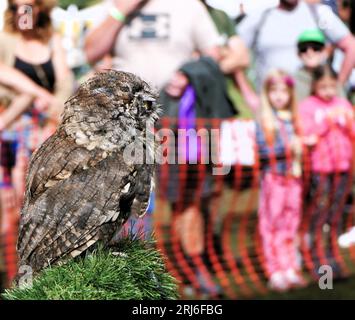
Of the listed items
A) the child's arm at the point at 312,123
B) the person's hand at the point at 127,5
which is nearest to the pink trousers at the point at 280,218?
the child's arm at the point at 312,123

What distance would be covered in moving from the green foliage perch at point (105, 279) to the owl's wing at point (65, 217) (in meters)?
0.06

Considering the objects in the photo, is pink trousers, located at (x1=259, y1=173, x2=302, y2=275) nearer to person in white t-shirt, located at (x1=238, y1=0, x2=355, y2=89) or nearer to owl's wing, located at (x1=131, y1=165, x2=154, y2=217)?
person in white t-shirt, located at (x1=238, y1=0, x2=355, y2=89)

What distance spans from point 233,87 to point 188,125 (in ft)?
1.38

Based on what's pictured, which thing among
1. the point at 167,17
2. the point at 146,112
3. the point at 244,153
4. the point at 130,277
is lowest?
the point at 244,153

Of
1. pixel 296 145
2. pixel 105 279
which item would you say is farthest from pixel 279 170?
pixel 105 279

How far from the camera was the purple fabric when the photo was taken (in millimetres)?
4727

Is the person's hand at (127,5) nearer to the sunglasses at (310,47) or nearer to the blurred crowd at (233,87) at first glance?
the blurred crowd at (233,87)

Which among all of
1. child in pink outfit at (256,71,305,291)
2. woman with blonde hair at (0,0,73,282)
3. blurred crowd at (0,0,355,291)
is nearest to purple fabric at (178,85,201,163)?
blurred crowd at (0,0,355,291)

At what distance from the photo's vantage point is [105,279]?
1.85m

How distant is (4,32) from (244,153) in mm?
1661

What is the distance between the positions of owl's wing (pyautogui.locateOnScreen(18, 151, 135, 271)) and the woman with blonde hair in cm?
260

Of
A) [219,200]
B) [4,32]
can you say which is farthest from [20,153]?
[219,200]
